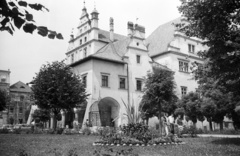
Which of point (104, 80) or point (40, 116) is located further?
point (40, 116)

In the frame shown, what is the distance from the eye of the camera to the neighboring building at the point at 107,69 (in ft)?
113

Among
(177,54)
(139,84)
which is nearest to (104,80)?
(139,84)

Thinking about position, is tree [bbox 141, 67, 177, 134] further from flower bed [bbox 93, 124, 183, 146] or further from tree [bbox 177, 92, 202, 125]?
flower bed [bbox 93, 124, 183, 146]

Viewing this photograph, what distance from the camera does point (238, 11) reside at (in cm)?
1298

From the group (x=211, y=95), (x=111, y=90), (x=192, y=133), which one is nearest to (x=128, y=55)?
(x=111, y=90)

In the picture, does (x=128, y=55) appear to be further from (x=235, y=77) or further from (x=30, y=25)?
(x=30, y=25)

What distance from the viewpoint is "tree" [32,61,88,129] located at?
93.5 feet

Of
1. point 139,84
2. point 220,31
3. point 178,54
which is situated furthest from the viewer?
point 178,54

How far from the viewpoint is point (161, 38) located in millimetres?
46688

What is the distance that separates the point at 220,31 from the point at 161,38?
33.5m

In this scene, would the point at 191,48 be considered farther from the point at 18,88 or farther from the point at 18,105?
the point at 18,88

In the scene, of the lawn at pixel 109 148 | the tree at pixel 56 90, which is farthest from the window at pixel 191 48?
the lawn at pixel 109 148

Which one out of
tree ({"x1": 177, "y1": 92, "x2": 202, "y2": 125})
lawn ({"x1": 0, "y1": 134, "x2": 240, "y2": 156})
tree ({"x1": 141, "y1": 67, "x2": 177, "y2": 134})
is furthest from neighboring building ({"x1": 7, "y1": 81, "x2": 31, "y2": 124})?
lawn ({"x1": 0, "y1": 134, "x2": 240, "y2": 156})

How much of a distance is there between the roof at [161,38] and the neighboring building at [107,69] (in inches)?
200
